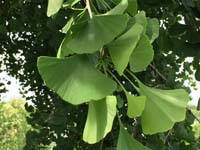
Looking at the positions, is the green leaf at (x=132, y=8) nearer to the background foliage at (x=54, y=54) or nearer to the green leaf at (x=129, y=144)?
the green leaf at (x=129, y=144)

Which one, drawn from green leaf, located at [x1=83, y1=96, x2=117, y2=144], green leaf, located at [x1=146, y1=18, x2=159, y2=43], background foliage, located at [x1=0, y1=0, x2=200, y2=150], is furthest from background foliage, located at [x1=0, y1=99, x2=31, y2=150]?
green leaf, located at [x1=83, y1=96, x2=117, y2=144]

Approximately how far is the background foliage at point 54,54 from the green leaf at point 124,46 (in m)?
0.50

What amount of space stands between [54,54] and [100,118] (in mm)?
1476

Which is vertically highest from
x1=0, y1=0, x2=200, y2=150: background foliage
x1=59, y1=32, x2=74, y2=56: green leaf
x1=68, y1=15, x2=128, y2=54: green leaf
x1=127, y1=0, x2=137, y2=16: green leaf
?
x1=68, y1=15, x2=128, y2=54: green leaf

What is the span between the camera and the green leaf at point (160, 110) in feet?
1.94

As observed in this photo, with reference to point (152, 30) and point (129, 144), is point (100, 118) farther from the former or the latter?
point (152, 30)

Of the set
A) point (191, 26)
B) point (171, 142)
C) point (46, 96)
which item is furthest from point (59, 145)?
point (191, 26)

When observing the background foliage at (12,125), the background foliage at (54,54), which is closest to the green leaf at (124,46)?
the background foliage at (54,54)

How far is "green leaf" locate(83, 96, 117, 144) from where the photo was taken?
0.57 meters

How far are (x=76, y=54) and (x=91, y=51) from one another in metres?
0.05

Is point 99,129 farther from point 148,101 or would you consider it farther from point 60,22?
point 60,22

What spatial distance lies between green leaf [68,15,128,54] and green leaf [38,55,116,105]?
2 centimetres

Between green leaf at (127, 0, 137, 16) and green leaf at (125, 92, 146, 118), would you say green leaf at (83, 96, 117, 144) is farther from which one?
green leaf at (127, 0, 137, 16)

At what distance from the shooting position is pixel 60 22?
1.54 meters
